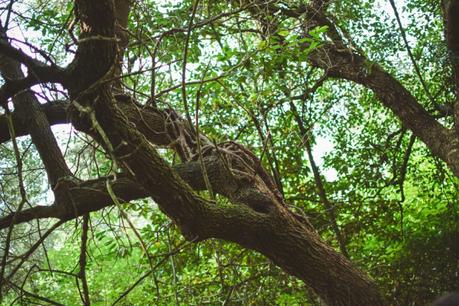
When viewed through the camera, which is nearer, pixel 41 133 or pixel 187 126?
pixel 41 133

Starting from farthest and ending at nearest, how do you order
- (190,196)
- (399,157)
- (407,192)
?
(407,192) < (399,157) < (190,196)

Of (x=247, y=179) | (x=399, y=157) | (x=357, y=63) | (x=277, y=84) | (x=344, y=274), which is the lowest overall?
(x=344, y=274)

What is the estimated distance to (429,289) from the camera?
5625 mm

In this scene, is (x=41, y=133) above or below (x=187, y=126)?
below

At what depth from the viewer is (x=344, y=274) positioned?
356 centimetres

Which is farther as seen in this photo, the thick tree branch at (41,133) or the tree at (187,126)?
the thick tree branch at (41,133)

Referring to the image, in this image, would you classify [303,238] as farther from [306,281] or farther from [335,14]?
[335,14]

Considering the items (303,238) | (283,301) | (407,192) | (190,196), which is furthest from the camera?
(407,192)

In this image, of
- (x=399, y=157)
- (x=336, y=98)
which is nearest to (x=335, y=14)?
(x=336, y=98)

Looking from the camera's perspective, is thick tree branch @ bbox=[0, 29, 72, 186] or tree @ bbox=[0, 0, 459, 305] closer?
tree @ bbox=[0, 0, 459, 305]

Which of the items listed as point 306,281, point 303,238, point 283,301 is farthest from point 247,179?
point 283,301

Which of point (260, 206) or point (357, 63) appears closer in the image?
point (260, 206)

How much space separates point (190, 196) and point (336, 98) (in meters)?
3.82

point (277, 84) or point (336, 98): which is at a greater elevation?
point (336, 98)
